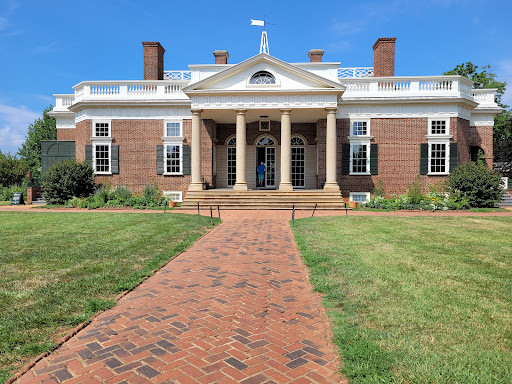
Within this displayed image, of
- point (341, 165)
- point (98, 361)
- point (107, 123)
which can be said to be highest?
point (107, 123)

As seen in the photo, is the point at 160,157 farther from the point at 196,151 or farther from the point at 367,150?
the point at 367,150

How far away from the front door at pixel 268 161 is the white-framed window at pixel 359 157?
5237 mm

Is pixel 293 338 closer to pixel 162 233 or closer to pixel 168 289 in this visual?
pixel 168 289

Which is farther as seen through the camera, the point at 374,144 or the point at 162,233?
the point at 374,144

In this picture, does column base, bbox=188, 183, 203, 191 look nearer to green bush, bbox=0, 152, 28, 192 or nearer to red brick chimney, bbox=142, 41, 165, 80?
red brick chimney, bbox=142, 41, 165, 80

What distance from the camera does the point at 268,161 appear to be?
2375cm

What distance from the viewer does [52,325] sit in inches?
146

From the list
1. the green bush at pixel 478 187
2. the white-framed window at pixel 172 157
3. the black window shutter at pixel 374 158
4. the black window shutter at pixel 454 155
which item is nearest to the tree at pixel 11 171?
the white-framed window at pixel 172 157

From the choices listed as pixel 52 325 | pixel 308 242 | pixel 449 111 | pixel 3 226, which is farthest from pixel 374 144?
pixel 52 325

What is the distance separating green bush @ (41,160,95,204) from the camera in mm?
18938

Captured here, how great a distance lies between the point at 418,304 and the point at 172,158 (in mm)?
19355

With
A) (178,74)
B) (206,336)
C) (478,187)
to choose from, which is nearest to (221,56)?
(178,74)

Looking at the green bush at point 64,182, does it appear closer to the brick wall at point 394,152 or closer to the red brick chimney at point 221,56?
the red brick chimney at point 221,56

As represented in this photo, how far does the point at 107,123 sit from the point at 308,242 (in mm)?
18020
